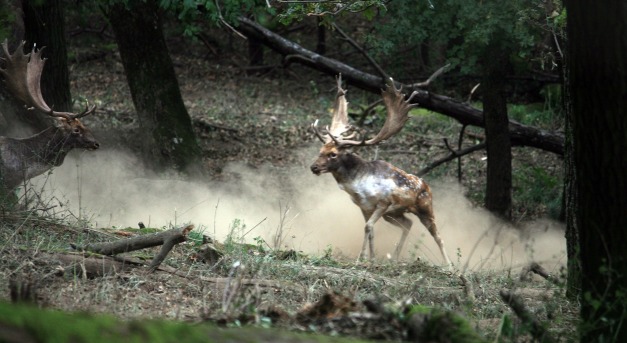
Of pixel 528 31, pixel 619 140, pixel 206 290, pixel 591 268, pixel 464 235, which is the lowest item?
pixel 464 235

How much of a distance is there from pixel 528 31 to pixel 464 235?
12.3 ft

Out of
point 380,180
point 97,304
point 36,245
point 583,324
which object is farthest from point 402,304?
point 380,180

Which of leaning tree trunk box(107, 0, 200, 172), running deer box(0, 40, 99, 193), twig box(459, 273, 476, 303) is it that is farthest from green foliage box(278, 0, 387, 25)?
leaning tree trunk box(107, 0, 200, 172)

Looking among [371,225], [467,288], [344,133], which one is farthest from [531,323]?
[344,133]

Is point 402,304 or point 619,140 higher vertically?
point 619,140

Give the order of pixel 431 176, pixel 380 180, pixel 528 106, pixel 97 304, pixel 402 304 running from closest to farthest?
pixel 402 304, pixel 97 304, pixel 380 180, pixel 431 176, pixel 528 106

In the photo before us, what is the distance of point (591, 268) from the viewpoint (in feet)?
22.3

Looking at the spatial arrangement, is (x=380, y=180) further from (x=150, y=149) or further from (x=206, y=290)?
(x=206, y=290)

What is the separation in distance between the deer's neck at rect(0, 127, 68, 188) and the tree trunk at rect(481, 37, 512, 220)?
24.7ft

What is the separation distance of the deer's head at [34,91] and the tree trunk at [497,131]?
7.08 m

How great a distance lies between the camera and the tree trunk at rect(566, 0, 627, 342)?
646 centimetres

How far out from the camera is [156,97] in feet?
56.2

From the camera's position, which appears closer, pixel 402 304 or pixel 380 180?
pixel 402 304

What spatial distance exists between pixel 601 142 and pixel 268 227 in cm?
941
